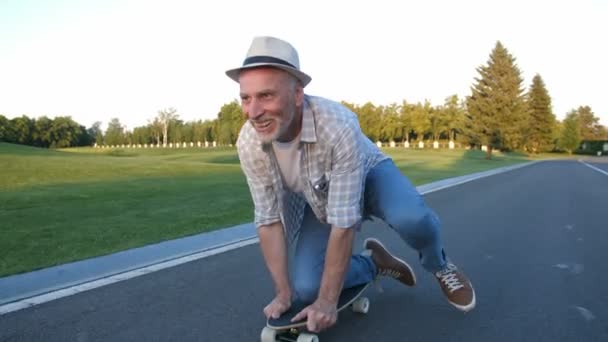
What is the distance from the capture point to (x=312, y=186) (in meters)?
2.88

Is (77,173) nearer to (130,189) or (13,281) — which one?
(130,189)

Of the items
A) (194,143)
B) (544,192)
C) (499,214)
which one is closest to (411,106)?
(194,143)

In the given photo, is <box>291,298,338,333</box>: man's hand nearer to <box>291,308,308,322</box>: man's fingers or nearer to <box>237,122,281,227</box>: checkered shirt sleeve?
<box>291,308,308,322</box>: man's fingers

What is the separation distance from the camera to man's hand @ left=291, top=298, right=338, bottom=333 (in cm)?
259

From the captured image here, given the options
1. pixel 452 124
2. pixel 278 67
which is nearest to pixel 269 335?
pixel 278 67

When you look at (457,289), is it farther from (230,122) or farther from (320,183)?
(230,122)

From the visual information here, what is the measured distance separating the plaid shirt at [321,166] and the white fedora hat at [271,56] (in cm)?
33

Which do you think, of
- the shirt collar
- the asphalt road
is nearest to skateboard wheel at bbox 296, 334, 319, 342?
the asphalt road

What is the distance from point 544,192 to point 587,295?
10.1m

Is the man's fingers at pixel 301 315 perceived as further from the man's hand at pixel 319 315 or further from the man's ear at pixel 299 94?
the man's ear at pixel 299 94

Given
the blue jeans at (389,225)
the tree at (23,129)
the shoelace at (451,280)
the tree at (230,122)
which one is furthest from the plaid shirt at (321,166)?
the tree at (23,129)

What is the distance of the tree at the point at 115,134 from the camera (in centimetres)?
12181

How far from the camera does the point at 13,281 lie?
12.9 feet

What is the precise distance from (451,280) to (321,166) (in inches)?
53.6
